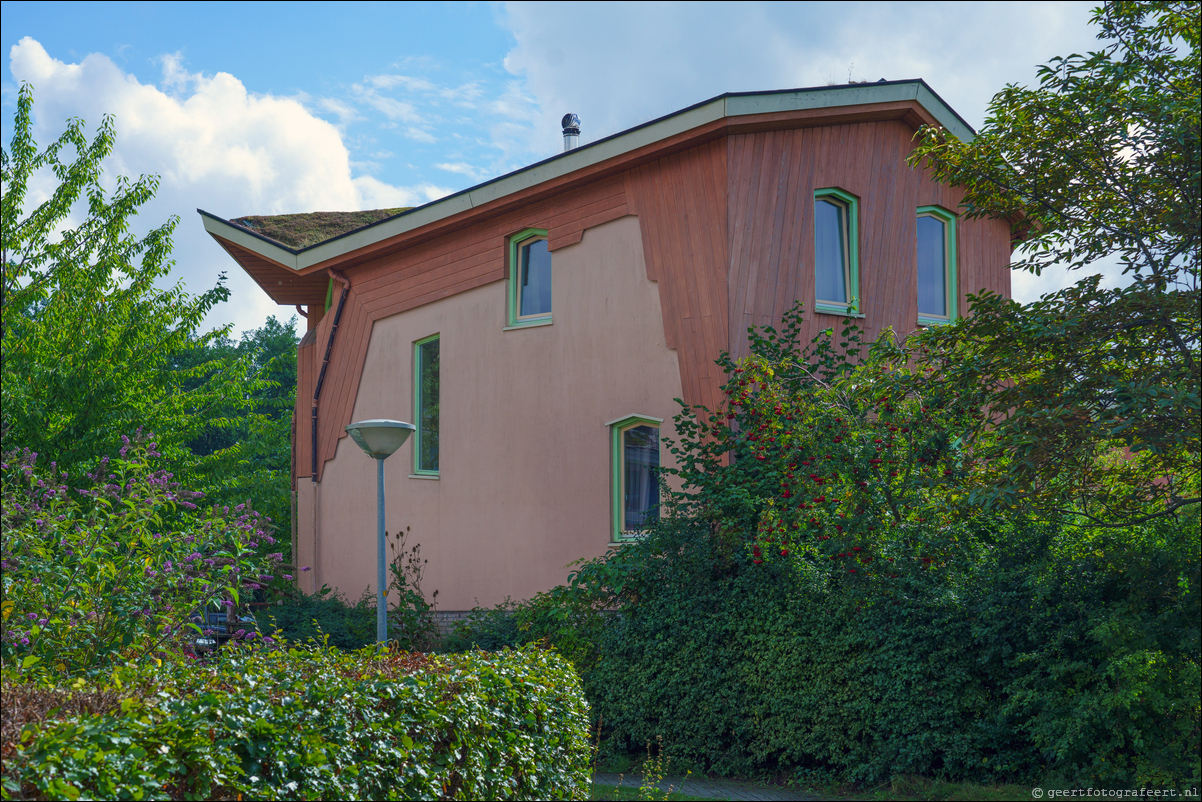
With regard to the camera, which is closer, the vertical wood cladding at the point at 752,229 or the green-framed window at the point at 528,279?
the vertical wood cladding at the point at 752,229

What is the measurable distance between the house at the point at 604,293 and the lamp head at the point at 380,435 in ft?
10.7

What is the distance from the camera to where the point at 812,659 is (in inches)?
335

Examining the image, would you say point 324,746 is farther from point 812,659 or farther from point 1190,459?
point 1190,459

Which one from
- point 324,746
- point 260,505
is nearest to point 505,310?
point 324,746

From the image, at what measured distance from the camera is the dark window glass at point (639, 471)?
12.4 m

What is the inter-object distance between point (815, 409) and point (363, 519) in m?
9.38

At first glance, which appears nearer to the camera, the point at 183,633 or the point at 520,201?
the point at 183,633

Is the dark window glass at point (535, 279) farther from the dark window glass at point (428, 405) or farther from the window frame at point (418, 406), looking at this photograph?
the dark window glass at point (428, 405)

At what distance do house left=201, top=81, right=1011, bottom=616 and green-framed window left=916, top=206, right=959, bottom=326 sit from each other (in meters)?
0.03

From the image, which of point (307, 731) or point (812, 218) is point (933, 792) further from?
point (812, 218)

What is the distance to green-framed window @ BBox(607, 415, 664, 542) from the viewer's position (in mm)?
12367

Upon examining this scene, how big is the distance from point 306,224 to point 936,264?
38.8 feet

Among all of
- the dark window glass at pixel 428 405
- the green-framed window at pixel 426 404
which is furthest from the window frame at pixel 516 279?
the dark window glass at pixel 428 405

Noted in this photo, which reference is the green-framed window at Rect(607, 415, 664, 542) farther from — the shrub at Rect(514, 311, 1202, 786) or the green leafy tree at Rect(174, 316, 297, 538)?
the green leafy tree at Rect(174, 316, 297, 538)
